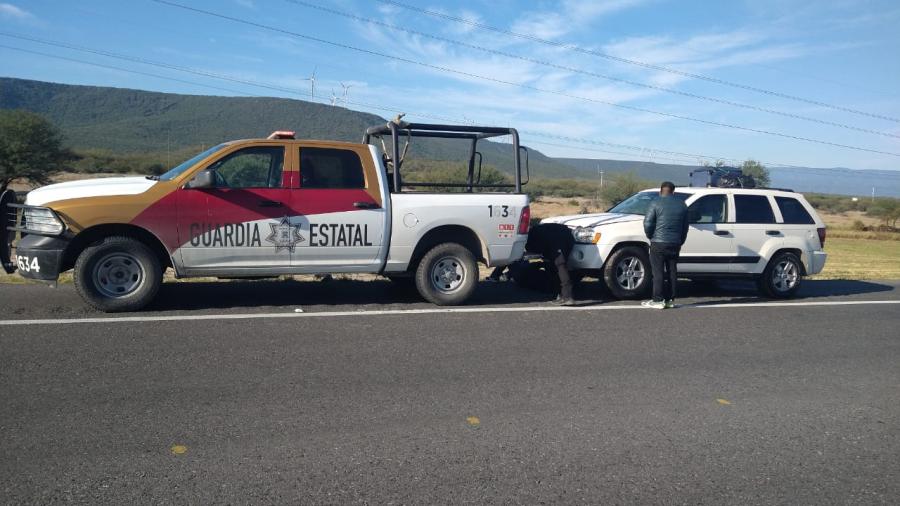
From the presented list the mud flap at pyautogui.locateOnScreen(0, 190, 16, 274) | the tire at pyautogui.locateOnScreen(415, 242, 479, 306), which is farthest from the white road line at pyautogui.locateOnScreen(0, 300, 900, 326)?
the mud flap at pyautogui.locateOnScreen(0, 190, 16, 274)

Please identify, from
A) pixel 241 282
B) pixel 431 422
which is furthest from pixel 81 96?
pixel 431 422

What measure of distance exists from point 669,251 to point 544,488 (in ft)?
20.8

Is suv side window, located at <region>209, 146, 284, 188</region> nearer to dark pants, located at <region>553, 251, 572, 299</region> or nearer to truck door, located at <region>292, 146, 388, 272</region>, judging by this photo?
truck door, located at <region>292, 146, 388, 272</region>

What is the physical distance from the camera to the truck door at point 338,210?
8.70m

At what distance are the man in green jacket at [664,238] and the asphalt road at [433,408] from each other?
0.99 m

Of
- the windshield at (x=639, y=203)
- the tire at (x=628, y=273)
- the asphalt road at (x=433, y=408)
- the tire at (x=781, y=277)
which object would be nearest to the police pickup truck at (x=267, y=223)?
the asphalt road at (x=433, y=408)

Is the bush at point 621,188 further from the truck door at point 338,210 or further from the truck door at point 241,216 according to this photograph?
the truck door at point 241,216

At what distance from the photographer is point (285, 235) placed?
8.56m

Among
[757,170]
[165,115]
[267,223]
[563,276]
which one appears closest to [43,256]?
[267,223]

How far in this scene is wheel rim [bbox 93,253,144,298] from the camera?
26.1 feet

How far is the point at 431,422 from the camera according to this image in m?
4.98

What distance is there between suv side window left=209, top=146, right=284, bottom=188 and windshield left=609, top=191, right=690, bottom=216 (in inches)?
221

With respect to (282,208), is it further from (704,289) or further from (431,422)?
(704,289)

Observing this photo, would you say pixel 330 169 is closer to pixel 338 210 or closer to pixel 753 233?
pixel 338 210
